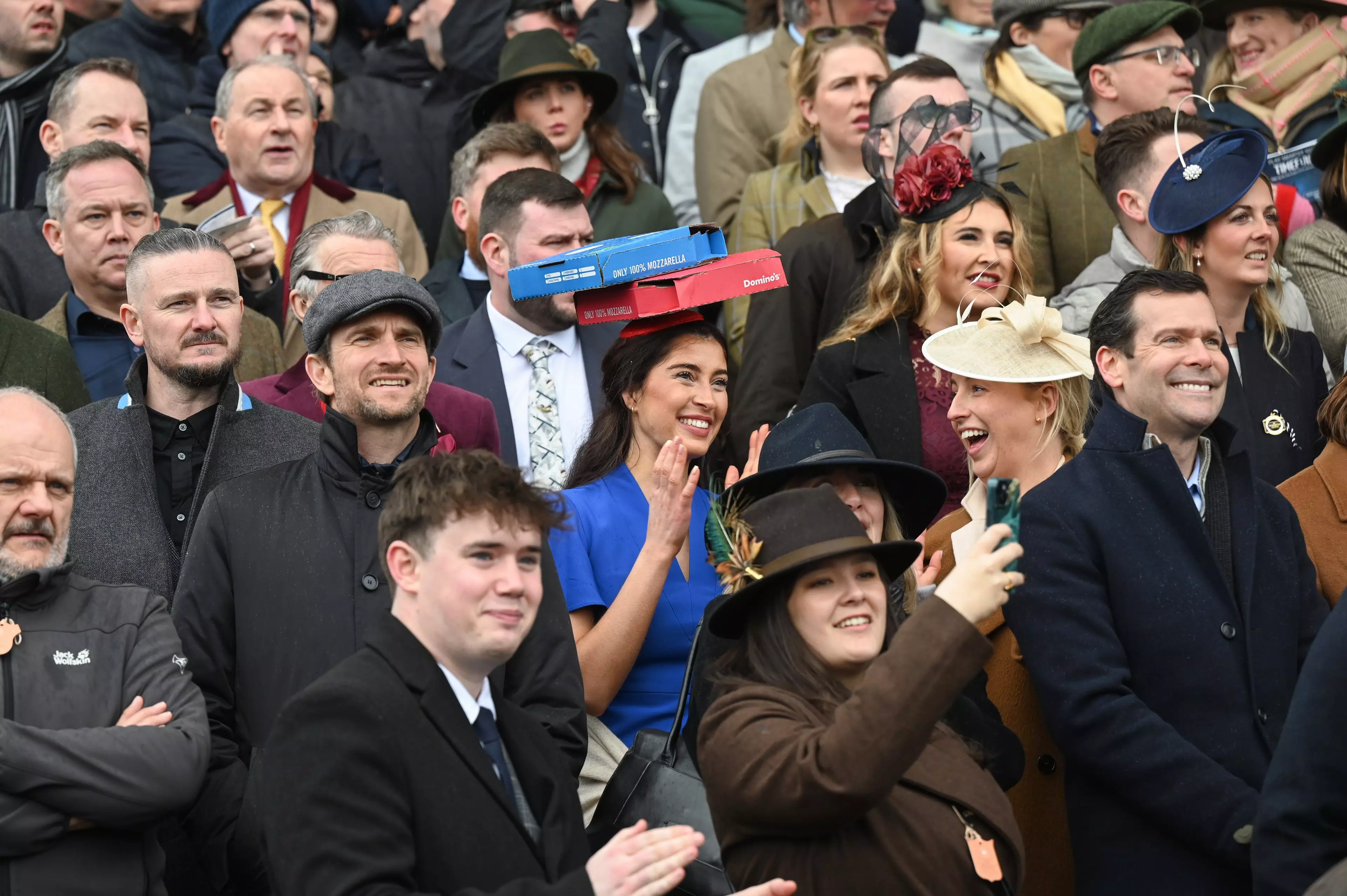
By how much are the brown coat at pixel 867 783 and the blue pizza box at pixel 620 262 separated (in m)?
1.88

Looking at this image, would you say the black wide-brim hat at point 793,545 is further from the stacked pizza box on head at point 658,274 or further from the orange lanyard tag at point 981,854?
the stacked pizza box on head at point 658,274

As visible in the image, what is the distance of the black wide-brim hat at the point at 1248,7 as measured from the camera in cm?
794

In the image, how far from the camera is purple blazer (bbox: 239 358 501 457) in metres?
5.72

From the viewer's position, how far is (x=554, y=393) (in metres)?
6.36

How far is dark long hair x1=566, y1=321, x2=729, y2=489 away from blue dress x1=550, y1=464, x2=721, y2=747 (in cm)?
14

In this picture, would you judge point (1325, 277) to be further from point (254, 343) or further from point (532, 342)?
point (254, 343)

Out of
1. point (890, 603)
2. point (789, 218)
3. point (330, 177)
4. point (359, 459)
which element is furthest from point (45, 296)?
point (890, 603)

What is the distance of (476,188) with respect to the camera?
723 centimetres

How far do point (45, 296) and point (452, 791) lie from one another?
13.3 feet

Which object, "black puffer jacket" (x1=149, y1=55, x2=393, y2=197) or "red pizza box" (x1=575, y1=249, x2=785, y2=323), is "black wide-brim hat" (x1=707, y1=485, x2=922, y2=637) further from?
"black puffer jacket" (x1=149, y1=55, x2=393, y2=197)

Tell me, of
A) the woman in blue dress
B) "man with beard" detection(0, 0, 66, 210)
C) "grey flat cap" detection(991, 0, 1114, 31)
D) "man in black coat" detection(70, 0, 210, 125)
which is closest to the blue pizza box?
the woman in blue dress

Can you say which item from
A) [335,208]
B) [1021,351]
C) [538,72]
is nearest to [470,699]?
[1021,351]

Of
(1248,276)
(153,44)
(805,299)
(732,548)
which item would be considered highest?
(153,44)

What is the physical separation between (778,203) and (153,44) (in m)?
3.30
